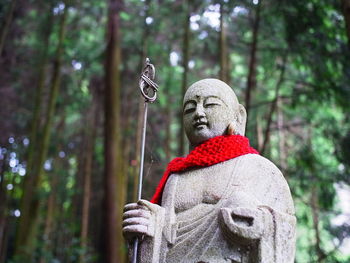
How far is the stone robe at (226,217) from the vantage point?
3.15m

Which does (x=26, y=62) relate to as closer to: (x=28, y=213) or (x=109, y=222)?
(x=28, y=213)

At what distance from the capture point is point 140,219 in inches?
132

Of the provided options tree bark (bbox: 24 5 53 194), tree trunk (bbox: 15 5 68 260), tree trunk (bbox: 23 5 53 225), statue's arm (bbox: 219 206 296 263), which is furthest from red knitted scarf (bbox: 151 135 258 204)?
tree bark (bbox: 24 5 53 194)

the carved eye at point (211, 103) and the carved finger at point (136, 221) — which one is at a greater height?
the carved eye at point (211, 103)

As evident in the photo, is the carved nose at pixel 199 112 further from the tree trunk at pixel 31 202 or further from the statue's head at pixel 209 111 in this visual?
the tree trunk at pixel 31 202

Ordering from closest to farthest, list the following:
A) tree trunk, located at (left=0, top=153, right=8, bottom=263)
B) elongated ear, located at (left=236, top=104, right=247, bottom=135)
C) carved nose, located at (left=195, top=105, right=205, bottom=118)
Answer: carved nose, located at (left=195, top=105, right=205, bottom=118), elongated ear, located at (left=236, top=104, right=247, bottom=135), tree trunk, located at (left=0, top=153, right=8, bottom=263)

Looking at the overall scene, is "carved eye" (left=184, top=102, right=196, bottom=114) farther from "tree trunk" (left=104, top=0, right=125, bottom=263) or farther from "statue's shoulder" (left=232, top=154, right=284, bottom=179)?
"tree trunk" (left=104, top=0, right=125, bottom=263)

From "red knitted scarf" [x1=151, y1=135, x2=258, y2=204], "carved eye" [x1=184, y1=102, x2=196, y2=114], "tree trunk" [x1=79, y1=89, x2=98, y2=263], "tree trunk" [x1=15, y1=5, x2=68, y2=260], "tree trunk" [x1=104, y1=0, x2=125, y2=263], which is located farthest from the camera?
"tree trunk" [x1=79, y1=89, x2=98, y2=263]

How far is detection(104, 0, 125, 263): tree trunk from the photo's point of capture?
32.2 feet

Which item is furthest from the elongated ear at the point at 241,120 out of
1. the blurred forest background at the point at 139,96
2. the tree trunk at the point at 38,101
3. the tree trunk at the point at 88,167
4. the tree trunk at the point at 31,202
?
the tree trunk at the point at 88,167

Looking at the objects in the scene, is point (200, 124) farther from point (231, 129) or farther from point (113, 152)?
point (113, 152)

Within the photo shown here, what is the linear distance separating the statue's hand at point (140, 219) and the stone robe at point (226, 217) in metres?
0.06

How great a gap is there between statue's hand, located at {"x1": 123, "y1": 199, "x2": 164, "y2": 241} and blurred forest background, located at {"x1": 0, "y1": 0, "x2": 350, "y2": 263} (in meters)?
3.89

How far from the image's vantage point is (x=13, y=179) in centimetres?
1470
